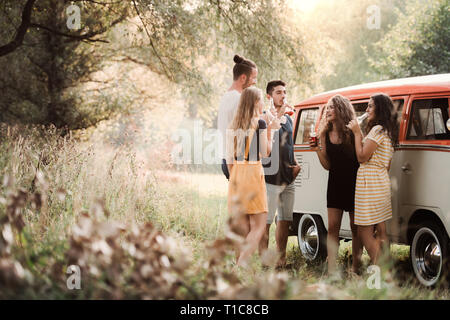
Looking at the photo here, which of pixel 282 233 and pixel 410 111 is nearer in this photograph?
pixel 410 111

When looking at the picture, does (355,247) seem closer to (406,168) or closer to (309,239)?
(406,168)

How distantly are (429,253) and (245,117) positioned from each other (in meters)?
2.24

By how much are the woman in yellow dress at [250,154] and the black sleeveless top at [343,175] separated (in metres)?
0.91

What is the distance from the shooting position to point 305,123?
26.1 feet

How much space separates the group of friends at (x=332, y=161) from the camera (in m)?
5.29

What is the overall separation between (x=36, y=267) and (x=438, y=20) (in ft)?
50.4

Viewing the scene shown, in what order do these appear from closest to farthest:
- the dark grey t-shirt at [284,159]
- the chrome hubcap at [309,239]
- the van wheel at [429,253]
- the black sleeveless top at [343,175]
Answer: the van wheel at [429,253], the black sleeveless top at [343,175], the dark grey t-shirt at [284,159], the chrome hubcap at [309,239]

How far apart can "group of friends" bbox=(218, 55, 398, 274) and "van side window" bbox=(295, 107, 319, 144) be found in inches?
62.4

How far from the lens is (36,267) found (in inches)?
139

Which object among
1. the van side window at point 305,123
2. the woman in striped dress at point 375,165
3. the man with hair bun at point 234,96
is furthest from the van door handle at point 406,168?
the van side window at point 305,123

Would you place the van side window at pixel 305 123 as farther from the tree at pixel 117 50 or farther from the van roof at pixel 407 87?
the tree at pixel 117 50

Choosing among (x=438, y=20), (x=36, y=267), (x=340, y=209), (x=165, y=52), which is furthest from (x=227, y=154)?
(x=438, y=20)

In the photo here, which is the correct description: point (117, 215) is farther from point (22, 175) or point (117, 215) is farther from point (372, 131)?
point (372, 131)

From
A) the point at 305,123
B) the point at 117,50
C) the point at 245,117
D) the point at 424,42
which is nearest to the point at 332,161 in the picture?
the point at 245,117
